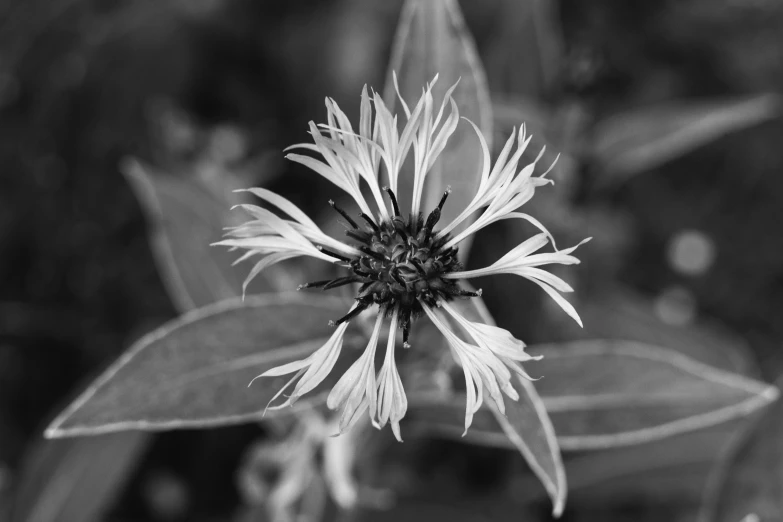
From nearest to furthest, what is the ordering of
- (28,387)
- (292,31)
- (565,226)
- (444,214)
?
(444,214) → (565,226) → (28,387) → (292,31)

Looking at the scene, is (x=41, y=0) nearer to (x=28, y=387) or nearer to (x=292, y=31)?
(x=292, y=31)

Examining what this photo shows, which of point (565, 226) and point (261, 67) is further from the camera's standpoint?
point (261, 67)

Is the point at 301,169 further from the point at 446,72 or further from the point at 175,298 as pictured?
the point at 446,72

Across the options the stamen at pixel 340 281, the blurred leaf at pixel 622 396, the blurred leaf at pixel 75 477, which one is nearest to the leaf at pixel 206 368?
the stamen at pixel 340 281

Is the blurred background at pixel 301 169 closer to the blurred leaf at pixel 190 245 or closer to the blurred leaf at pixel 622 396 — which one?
the blurred leaf at pixel 190 245

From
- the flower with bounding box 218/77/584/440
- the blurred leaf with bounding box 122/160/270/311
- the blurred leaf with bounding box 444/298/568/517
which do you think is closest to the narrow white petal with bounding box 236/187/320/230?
the flower with bounding box 218/77/584/440

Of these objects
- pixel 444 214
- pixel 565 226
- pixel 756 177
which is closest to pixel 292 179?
pixel 565 226
